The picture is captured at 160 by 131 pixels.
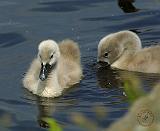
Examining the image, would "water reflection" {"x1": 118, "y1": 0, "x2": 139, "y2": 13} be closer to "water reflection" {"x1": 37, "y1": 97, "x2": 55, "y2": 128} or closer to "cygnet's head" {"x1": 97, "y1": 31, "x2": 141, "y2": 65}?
"cygnet's head" {"x1": 97, "y1": 31, "x2": 141, "y2": 65}

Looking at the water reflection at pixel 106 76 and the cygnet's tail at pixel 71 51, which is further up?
the cygnet's tail at pixel 71 51

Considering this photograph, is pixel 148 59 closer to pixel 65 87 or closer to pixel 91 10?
pixel 65 87

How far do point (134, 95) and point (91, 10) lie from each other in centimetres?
696

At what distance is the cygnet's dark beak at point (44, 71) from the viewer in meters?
5.64

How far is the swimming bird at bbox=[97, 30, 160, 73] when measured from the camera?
249 inches

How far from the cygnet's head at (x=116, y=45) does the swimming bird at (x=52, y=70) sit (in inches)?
22.7

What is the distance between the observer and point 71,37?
24.4ft

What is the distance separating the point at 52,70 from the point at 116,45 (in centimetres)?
132

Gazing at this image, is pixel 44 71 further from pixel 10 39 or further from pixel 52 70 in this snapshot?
pixel 10 39

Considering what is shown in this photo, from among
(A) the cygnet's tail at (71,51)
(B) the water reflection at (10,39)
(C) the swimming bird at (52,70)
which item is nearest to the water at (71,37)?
(B) the water reflection at (10,39)

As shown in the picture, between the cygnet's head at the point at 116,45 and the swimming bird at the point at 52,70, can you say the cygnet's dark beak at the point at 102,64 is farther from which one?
the swimming bird at the point at 52,70

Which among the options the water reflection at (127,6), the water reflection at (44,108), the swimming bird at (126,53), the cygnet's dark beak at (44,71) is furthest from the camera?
the water reflection at (127,6)

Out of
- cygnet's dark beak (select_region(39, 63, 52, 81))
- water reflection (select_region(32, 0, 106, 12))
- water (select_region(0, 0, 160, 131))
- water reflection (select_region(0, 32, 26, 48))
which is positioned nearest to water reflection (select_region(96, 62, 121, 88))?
water (select_region(0, 0, 160, 131))

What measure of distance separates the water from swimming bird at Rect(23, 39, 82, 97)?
0.11 metres
